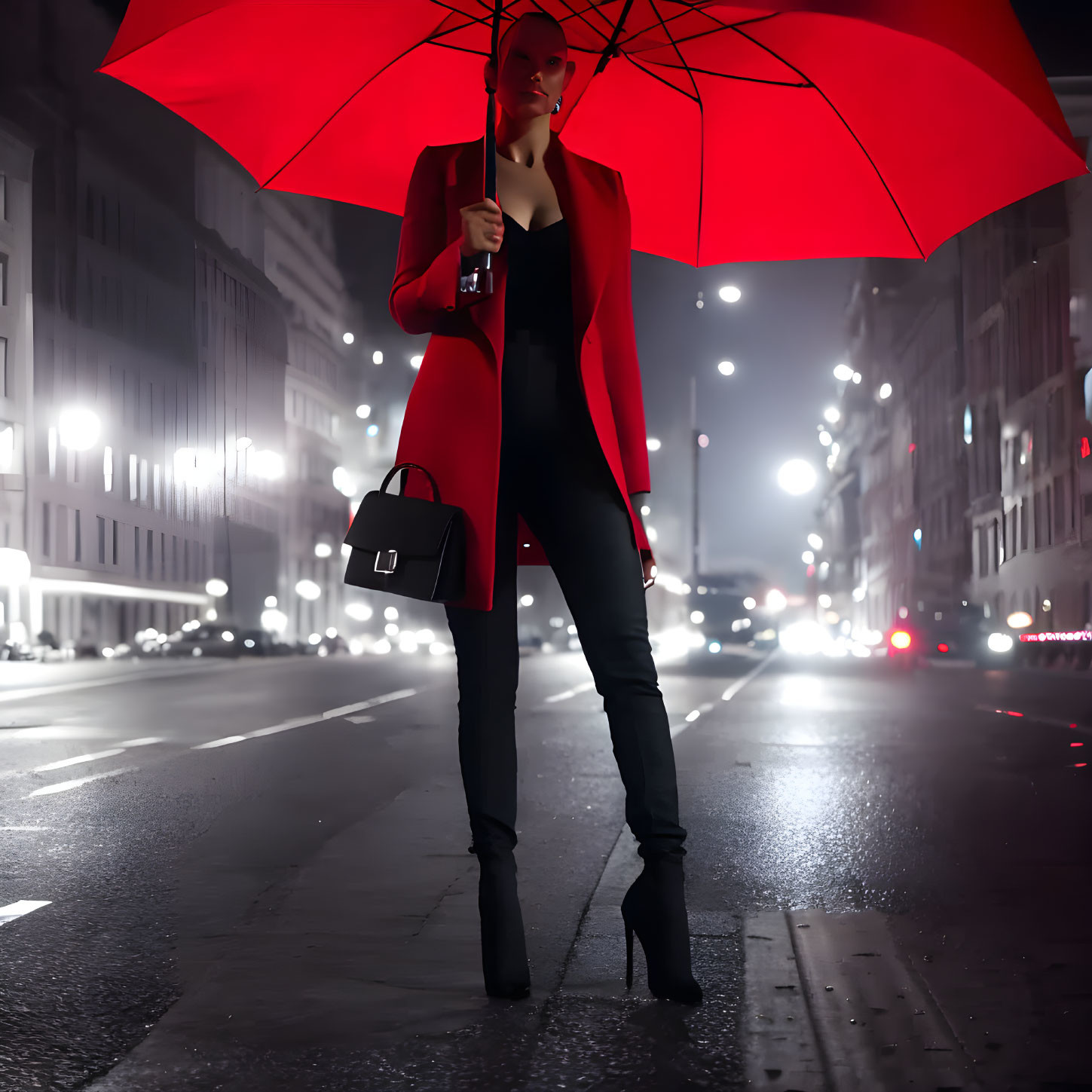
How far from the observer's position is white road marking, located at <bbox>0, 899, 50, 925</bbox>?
443 centimetres

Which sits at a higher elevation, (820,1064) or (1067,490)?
(1067,490)

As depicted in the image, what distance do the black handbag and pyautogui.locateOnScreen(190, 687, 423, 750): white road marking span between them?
7.77 meters

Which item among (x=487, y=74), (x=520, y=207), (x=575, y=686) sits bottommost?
(x=575, y=686)

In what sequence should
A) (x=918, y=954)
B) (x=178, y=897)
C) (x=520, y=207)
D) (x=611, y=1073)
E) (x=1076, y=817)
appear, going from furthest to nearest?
(x=1076, y=817)
(x=178, y=897)
(x=918, y=954)
(x=520, y=207)
(x=611, y=1073)

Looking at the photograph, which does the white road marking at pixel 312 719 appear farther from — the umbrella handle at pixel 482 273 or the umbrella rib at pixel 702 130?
the umbrella handle at pixel 482 273

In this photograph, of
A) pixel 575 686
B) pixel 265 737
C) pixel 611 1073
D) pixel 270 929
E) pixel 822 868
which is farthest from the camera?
pixel 575 686

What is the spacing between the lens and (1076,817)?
7.09 m

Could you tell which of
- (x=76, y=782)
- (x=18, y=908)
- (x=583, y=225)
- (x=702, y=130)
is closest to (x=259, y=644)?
(x=76, y=782)

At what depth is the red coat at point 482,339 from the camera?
343 centimetres

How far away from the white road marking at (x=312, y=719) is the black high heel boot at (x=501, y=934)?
7.72m

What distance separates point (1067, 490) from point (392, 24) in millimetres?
22963

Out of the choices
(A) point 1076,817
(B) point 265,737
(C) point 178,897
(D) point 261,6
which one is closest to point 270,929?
(C) point 178,897

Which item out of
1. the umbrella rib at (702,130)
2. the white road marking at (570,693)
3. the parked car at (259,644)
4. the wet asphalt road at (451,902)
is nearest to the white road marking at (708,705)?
the white road marking at (570,693)

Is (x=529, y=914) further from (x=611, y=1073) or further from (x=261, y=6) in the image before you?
(x=261, y=6)
